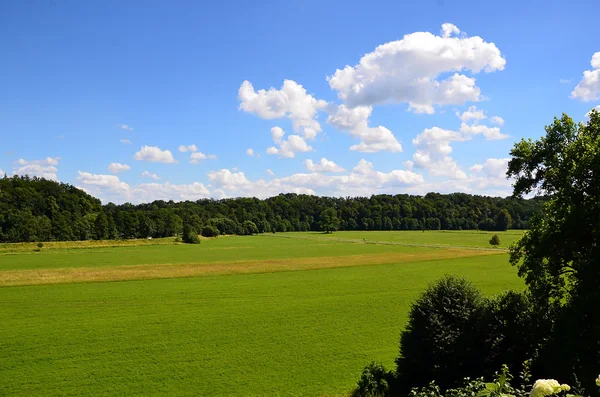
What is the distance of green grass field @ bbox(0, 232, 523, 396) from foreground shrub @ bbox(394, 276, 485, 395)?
3.80 metres

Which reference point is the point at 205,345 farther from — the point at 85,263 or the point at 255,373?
the point at 85,263

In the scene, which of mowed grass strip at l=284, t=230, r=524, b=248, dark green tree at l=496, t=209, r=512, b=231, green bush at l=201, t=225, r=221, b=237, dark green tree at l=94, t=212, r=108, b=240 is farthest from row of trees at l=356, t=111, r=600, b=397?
dark green tree at l=496, t=209, r=512, b=231

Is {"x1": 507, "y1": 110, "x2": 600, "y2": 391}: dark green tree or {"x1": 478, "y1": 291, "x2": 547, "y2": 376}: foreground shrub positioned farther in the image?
{"x1": 478, "y1": 291, "x2": 547, "y2": 376}: foreground shrub

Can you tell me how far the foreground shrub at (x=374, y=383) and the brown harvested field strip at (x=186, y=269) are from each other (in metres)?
45.9

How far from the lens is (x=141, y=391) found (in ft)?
71.8

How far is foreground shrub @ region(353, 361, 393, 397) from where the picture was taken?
69.1 feet

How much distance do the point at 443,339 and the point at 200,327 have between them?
20.3 meters

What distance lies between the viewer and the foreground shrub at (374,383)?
69.1 feet

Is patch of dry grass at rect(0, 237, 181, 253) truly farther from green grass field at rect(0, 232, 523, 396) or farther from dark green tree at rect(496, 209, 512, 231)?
dark green tree at rect(496, 209, 512, 231)

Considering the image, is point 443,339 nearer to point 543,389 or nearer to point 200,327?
point 543,389

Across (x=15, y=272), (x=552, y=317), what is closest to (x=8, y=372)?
A: (x=552, y=317)

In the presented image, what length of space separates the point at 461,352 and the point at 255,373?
37.0 ft

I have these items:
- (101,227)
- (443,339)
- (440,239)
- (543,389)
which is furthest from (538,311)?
(101,227)

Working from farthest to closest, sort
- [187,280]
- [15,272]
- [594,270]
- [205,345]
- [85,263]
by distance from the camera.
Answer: [85,263], [15,272], [187,280], [205,345], [594,270]
